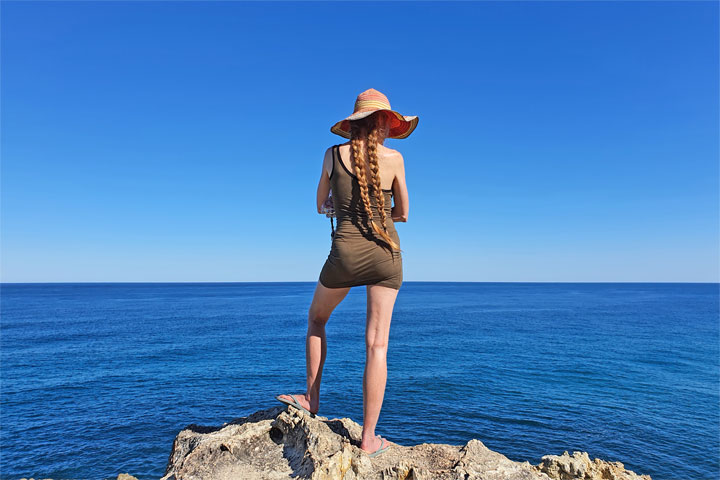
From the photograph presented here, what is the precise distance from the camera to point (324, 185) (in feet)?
13.6

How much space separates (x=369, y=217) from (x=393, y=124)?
1021mm

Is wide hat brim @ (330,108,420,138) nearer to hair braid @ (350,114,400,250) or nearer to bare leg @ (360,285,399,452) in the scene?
hair braid @ (350,114,400,250)

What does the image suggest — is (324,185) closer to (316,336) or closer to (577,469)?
(316,336)

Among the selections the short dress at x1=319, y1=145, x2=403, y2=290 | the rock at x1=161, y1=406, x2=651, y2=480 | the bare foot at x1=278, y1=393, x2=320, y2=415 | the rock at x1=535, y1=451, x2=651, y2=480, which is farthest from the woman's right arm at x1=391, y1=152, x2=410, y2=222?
the rock at x1=535, y1=451, x2=651, y2=480

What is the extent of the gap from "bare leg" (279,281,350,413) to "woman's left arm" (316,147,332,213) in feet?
2.77

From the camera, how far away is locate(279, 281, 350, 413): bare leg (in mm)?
4324

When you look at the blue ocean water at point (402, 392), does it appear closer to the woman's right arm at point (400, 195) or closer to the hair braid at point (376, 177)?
the woman's right arm at point (400, 195)

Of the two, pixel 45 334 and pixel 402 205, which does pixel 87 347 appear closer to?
pixel 45 334

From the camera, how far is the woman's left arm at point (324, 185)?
4036mm

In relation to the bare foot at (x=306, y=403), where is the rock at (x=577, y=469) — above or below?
below

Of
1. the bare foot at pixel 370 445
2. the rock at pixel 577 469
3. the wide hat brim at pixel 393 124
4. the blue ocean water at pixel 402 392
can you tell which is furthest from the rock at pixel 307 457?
the blue ocean water at pixel 402 392

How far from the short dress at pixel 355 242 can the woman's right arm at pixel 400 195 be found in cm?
10

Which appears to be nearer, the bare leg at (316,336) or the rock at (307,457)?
the rock at (307,457)

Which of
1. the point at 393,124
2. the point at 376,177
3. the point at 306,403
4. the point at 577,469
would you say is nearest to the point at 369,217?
the point at 376,177
